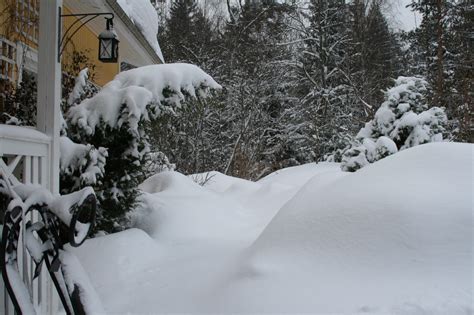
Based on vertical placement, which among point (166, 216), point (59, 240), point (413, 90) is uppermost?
point (413, 90)

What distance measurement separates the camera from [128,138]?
4.42 m

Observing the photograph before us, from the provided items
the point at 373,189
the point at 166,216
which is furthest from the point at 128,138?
the point at 373,189

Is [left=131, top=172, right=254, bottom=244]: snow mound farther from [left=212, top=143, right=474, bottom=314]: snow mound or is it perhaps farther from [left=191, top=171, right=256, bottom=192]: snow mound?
[left=191, top=171, right=256, bottom=192]: snow mound

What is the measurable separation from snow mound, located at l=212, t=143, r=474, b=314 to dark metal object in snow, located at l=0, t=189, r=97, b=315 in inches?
46.8

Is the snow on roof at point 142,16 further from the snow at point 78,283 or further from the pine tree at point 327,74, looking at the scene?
the snow at point 78,283

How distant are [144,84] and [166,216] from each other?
148 cm

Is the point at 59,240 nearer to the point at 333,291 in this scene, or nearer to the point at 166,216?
the point at 333,291

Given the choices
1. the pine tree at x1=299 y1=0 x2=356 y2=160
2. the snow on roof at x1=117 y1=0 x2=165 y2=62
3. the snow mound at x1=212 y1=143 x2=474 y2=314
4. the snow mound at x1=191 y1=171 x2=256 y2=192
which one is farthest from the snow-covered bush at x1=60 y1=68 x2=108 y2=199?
the pine tree at x1=299 y1=0 x2=356 y2=160

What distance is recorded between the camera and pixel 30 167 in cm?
262

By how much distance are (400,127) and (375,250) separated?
564cm

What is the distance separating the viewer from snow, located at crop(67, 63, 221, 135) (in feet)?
13.6

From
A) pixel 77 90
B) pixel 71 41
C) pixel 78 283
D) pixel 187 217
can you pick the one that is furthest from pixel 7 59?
pixel 78 283

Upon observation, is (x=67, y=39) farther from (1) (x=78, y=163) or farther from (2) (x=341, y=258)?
(2) (x=341, y=258)

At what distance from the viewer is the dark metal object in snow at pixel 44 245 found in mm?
1553
